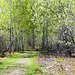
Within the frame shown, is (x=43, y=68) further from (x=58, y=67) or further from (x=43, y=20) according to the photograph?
(x=43, y=20)

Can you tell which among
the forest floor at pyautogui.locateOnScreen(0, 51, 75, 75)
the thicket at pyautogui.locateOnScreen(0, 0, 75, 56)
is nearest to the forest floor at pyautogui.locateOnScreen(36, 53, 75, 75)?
the forest floor at pyautogui.locateOnScreen(0, 51, 75, 75)

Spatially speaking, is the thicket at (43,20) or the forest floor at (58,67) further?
the thicket at (43,20)

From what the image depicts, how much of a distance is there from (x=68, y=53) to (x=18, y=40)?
41.4 ft

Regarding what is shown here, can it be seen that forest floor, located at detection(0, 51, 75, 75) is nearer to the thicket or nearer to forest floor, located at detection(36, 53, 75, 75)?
forest floor, located at detection(36, 53, 75, 75)

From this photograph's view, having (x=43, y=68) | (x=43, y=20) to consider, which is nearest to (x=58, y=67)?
(x=43, y=68)

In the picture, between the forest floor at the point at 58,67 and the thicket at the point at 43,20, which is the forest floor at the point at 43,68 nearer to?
the forest floor at the point at 58,67

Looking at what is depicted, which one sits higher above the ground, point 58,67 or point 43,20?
point 43,20

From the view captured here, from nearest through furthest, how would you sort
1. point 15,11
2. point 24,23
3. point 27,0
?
point 15,11, point 24,23, point 27,0

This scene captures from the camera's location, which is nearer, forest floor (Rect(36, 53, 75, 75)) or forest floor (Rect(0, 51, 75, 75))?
forest floor (Rect(36, 53, 75, 75))

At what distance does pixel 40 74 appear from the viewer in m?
7.60

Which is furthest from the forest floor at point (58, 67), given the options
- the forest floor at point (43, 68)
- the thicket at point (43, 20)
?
the thicket at point (43, 20)

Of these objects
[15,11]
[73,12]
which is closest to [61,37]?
[73,12]

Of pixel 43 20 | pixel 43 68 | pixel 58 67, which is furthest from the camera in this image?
pixel 43 20

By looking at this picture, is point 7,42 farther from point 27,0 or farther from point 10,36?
point 27,0
